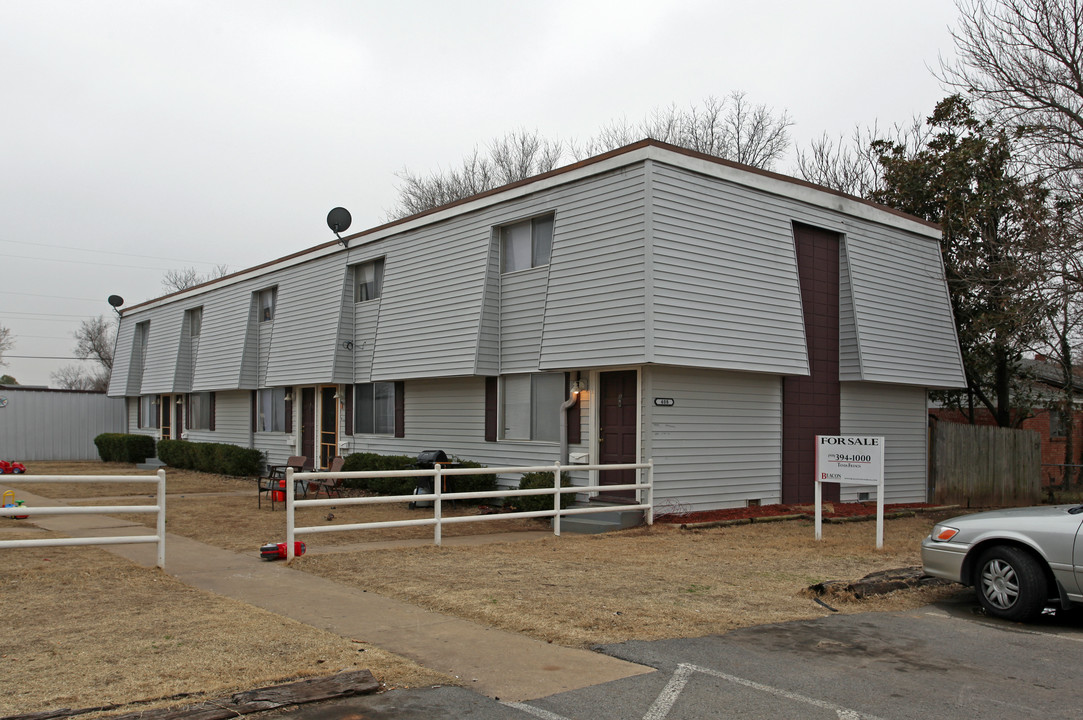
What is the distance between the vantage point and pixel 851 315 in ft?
55.6

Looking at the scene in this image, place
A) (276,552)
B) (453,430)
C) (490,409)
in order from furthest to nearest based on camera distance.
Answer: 1. (453,430)
2. (490,409)
3. (276,552)

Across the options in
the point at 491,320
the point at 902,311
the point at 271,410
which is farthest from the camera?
the point at 271,410

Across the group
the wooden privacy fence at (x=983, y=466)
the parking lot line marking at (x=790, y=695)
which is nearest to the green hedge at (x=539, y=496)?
the parking lot line marking at (x=790, y=695)

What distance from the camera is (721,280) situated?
14461 millimetres

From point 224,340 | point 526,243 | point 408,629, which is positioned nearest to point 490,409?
point 526,243

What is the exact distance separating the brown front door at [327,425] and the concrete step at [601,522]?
32.9 feet

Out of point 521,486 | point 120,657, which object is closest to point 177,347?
point 521,486

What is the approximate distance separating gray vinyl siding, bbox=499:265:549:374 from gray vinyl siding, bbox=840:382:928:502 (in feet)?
20.2

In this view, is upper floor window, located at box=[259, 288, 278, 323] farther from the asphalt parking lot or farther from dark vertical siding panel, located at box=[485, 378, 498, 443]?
the asphalt parking lot

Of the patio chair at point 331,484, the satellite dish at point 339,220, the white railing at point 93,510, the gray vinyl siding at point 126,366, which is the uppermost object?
the satellite dish at point 339,220

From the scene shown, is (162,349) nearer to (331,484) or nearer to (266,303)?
(266,303)

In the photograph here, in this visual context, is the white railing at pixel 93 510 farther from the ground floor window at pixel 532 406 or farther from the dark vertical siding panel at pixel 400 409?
the dark vertical siding panel at pixel 400 409

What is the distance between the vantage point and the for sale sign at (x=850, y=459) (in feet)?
37.4

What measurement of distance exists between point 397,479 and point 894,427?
10259 mm
